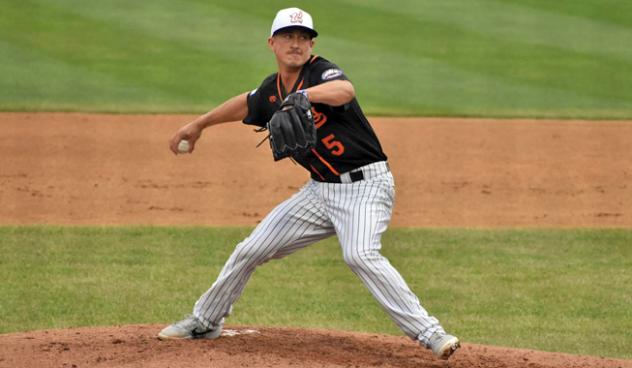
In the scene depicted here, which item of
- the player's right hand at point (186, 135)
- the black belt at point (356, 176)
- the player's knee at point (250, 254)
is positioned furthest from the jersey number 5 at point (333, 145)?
the player's right hand at point (186, 135)

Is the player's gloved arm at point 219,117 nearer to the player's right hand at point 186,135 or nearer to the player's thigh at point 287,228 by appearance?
the player's right hand at point 186,135

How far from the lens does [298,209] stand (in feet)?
20.4

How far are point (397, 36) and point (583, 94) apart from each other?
346cm

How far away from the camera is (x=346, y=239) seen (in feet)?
19.8

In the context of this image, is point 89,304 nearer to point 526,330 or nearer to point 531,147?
point 526,330

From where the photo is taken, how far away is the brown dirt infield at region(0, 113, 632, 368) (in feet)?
36.3

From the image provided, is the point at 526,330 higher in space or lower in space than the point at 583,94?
lower

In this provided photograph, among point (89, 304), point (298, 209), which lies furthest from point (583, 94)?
point (298, 209)

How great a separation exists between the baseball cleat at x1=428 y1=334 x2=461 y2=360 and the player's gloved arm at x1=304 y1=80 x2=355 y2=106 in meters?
1.23

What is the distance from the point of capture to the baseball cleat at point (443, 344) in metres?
5.89

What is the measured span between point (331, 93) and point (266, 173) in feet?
22.8

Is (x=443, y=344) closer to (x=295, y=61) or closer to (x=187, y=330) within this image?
(x=187, y=330)

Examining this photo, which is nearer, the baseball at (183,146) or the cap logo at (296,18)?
the cap logo at (296,18)

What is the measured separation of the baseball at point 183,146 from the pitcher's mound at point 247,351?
102 cm
